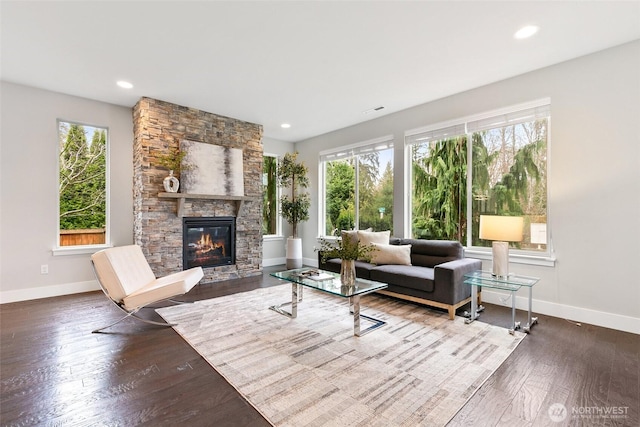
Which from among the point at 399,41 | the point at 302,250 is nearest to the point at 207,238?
the point at 302,250

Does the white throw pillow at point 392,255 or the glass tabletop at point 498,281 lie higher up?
the white throw pillow at point 392,255

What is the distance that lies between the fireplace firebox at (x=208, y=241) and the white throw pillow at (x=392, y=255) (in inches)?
107

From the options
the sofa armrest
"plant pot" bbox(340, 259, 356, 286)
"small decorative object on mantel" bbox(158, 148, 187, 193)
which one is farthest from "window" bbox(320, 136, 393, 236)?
"small decorative object on mantel" bbox(158, 148, 187, 193)

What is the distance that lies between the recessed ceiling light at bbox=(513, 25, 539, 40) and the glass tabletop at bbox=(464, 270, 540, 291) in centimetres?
241

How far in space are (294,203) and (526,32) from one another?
4.64m

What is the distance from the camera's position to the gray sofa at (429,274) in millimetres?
3268

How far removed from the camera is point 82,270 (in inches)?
174

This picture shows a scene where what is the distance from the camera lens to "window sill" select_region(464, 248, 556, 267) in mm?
3439

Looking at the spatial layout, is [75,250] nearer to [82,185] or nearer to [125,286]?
[82,185]

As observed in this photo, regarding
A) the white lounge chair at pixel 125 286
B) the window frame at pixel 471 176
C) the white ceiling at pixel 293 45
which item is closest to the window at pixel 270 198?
the white ceiling at pixel 293 45

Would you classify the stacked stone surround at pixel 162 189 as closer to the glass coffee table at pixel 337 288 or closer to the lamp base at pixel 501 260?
the glass coffee table at pixel 337 288

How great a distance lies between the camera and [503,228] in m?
3.11

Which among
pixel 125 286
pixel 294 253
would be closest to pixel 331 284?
pixel 125 286

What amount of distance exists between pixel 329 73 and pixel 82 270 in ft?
15.2
